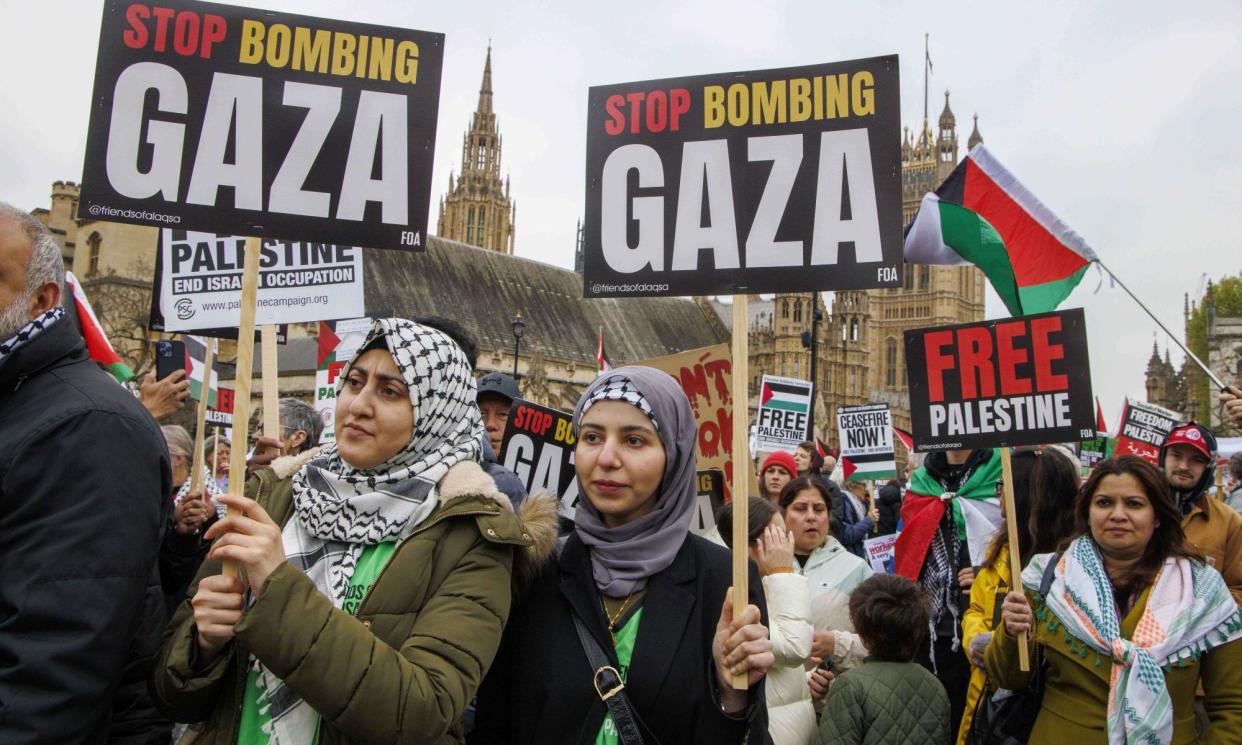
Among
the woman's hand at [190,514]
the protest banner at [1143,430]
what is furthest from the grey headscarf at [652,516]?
the protest banner at [1143,430]

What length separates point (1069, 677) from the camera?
147 inches

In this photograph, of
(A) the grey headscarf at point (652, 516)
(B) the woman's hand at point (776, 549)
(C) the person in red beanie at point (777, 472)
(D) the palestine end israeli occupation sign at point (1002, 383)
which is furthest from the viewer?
(C) the person in red beanie at point (777, 472)


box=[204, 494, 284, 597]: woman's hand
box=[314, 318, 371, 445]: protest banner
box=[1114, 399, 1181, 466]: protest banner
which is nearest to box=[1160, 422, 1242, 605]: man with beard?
box=[204, 494, 284, 597]: woman's hand

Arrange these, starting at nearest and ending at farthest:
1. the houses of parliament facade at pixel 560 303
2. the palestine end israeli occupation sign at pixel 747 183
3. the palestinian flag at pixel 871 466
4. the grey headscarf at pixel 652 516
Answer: the grey headscarf at pixel 652 516
the palestine end israeli occupation sign at pixel 747 183
the palestinian flag at pixel 871 466
the houses of parliament facade at pixel 560 303

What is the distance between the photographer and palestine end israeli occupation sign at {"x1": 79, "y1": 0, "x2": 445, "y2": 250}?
294 cm

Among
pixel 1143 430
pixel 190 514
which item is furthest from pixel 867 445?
pixel 190 514

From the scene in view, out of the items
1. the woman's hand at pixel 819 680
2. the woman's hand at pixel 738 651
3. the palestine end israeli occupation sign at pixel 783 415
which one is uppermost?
the palestine end israeli occupation sign at pixel 783 415

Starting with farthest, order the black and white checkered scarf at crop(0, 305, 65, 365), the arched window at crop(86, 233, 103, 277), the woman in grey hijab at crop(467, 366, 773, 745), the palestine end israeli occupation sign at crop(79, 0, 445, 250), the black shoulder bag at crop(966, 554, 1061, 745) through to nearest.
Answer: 1. the arched window at crop(86, 233, 103, 277)
2. the black shoulder bag at crop(966, 554, 1061, 745)
3. the palestine end israeli occupation sign at crop(79, 0, 445, 250)
4. the woman in grey hijab at crop(467, 366, 773, 745)
5. the black and white checkered scarf at crop(0, 305, 65, 365)

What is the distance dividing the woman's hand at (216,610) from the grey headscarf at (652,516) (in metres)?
0.93

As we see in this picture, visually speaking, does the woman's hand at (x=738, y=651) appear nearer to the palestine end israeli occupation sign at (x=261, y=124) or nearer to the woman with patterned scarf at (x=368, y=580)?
the woman with patterned scarf at (x=368, y=580)

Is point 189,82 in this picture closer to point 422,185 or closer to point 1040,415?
point 422,185

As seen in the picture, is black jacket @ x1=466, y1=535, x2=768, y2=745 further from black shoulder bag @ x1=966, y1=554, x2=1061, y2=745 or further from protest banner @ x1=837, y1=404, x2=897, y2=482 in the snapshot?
protest banner @ x1=837, y1=404, x2=897, y2=482

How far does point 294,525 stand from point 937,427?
3551mm

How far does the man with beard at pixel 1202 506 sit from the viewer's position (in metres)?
4.57
